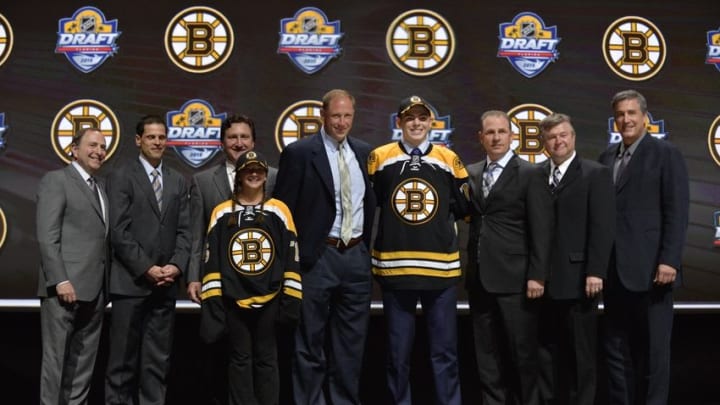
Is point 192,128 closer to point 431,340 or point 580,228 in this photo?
point 431,340

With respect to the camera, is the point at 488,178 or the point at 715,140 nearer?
the point at 488,178

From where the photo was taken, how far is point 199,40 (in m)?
3.92

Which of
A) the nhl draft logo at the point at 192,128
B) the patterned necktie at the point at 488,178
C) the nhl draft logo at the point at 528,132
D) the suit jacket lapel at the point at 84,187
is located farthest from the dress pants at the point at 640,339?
the suit jacket lapel at the point at 84,187

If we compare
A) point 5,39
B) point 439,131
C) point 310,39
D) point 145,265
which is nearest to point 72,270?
point 145,265

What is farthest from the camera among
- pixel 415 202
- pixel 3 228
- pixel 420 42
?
pixel 420 42

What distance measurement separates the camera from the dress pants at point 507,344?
2959 millimetres

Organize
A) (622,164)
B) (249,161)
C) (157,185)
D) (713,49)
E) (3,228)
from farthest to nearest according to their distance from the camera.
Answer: (713,49)
(3,228)
(157,185)
(622,164)
(249,161)

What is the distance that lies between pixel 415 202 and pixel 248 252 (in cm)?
76

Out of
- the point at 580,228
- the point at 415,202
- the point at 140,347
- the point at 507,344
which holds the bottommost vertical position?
the point at 140,347

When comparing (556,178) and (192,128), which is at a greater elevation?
(192,128)

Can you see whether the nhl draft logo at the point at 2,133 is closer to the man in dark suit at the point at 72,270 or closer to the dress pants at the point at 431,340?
the man in dark suit at the point at 72,270

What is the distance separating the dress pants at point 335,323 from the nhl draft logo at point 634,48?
2168mm

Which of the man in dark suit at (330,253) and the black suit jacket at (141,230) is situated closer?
the man in dark suit at (330,253)

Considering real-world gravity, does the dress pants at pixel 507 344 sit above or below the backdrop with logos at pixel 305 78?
below
